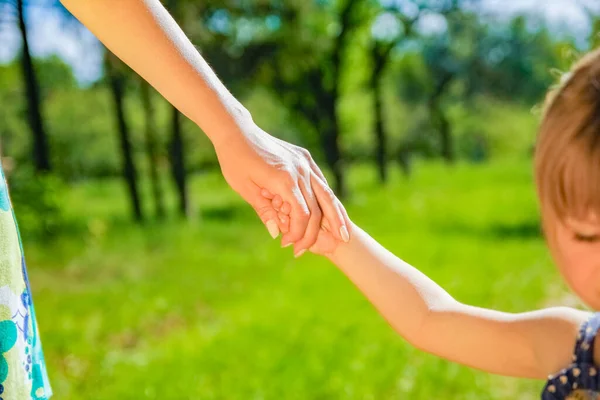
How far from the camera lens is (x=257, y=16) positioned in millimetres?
2361

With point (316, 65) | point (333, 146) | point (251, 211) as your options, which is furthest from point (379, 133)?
point (251, 211)

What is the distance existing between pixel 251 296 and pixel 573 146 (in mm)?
1645

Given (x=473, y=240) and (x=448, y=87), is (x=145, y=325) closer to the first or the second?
(x=473, y=240)

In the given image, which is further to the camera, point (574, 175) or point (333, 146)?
point (333, 146)

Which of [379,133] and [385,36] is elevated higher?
[385,36]

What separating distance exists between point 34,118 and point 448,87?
1852 millimetres

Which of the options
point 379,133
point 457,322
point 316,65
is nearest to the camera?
point 457,322

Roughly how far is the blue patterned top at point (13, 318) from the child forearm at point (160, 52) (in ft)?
0.44

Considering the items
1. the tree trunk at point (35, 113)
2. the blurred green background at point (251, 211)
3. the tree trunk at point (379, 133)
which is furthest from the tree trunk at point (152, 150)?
the tree trunk at point (379, 133)

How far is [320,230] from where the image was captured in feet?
1.83

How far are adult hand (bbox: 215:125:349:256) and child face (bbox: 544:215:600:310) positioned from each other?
0.64ft

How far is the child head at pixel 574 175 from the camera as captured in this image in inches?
14.0

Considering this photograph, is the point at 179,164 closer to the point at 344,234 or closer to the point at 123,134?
the point at 123,134

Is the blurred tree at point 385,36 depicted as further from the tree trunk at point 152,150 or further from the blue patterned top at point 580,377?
the blue patterned top at point 580,377
